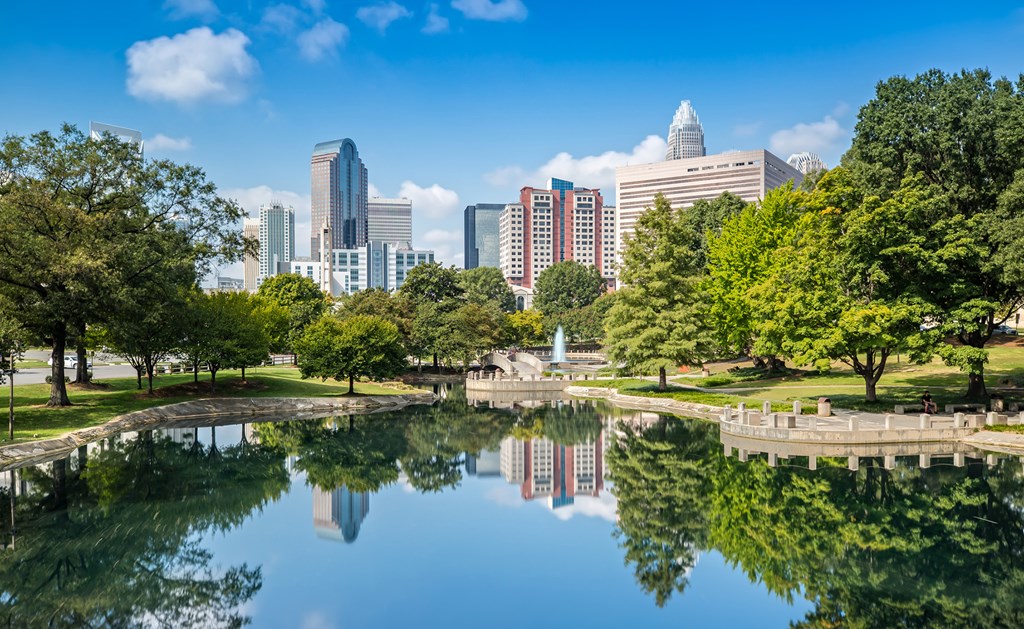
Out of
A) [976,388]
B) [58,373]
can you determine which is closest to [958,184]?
[976,388]

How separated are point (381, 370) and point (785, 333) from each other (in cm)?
2949

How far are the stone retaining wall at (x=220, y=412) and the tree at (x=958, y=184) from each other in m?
34.8

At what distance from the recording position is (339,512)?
22.7 m

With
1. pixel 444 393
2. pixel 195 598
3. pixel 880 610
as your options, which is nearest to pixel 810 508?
pixel 880 610

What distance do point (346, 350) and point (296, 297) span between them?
45.7 m

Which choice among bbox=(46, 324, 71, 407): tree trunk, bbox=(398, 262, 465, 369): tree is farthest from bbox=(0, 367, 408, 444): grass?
bbox=(398, 262, 465, 369): tree

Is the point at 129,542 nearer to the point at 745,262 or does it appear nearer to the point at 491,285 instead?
the point at 745,262

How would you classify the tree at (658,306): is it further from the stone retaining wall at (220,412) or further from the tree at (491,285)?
the tree at (491,285)

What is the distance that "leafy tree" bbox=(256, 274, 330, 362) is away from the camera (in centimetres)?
8229

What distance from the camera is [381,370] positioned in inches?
2130

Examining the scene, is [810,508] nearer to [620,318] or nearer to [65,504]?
[65,504]

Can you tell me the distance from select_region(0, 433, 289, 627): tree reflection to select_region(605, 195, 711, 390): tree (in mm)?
27573

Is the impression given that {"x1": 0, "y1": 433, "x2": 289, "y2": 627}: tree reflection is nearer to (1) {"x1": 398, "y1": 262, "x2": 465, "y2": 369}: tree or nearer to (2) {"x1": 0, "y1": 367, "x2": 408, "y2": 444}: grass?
(2) {"x1": 0, "y1": 367, "x2": 408, "y2": 444}: grass

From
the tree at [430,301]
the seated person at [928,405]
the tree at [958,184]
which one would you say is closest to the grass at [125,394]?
the tree at [430,301]
